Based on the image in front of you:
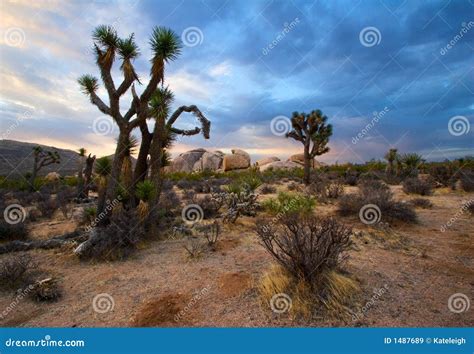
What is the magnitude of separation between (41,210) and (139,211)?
22.0 feet

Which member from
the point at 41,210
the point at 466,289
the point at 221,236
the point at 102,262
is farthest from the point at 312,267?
the point at 41,210

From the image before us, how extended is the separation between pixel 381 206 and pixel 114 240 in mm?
7529

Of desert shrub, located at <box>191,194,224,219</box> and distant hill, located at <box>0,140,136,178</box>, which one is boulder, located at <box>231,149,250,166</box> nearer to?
distant hill, located at <box>0,140,136,178</box>

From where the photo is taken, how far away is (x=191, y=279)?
16.4ft

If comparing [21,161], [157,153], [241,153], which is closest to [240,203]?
[157,153]

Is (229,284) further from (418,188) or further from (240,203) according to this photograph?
(418,188)

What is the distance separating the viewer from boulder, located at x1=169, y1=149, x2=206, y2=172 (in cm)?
4972

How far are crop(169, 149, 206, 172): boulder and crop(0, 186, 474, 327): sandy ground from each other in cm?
4303

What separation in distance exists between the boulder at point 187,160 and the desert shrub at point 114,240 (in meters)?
42.5

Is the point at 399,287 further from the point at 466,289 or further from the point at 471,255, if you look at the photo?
the point at 471,255

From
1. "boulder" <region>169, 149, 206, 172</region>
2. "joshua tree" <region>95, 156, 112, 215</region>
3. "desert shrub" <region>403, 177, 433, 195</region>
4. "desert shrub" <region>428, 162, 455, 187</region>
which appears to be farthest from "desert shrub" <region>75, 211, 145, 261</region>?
"boulder" <region>169, 149, 206, 172</region>

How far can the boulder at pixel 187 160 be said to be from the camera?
49.7 m

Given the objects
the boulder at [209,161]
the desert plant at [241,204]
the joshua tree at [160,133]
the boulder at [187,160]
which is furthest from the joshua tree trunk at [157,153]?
the boulder at [187,160]

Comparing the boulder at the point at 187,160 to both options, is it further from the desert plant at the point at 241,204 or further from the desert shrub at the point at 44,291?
the desert shrub at the point at 44,291
